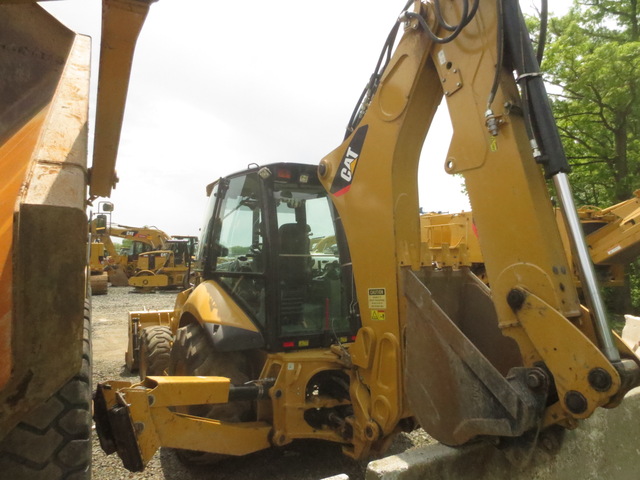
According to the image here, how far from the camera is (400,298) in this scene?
109 inches

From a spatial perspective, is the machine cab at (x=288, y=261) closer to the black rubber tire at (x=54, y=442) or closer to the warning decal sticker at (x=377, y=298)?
the warning decal sticker at (x=377, y=298)

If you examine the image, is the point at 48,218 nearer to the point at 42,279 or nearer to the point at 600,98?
the point at 42,279

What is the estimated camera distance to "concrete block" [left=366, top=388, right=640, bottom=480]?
212cm

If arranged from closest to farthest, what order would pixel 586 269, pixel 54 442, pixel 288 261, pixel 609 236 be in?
pixel 54 442 → pixel 586 269 → pixel 288 261 → pixel 609 236

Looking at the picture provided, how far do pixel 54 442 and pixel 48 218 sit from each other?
106cm

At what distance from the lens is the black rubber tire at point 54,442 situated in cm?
163

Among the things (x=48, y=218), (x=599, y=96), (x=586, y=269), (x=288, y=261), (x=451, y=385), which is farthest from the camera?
(x=599, y=96)

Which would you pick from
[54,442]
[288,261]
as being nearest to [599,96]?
[288,261]

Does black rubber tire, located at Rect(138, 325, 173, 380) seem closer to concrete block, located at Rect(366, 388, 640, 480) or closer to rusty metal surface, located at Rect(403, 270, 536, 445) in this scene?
rusty metal surface, located at Rect(403, 270, 536, 445)

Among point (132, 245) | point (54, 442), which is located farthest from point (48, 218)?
point (132, 245)

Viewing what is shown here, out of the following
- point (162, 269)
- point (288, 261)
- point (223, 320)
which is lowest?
point (223, 320)

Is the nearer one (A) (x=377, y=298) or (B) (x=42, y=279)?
(B) (x=42, y=279)

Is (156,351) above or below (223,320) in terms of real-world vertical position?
below

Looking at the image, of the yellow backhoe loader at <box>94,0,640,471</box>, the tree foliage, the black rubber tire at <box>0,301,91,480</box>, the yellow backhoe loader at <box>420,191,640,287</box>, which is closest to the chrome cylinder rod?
the yellow backhoe loader at <box>94,0,640,471</box>
